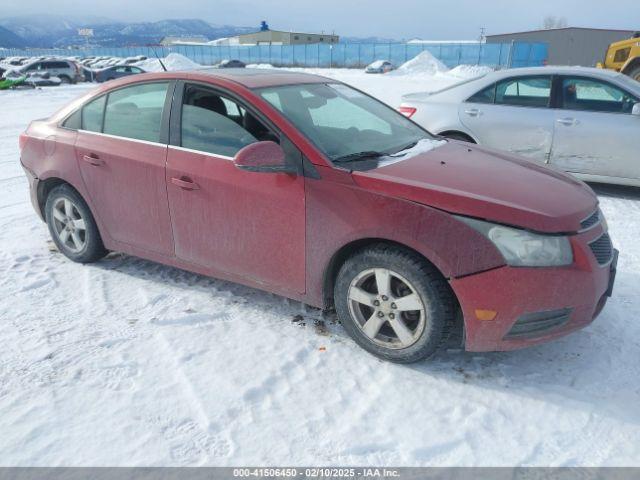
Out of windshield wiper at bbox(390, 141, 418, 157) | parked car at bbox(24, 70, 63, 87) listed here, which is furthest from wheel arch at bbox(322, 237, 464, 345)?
parked car at bbox(24, 70, 63, 87)

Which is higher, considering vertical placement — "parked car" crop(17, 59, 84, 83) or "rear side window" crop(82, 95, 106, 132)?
"rear side window" crop(82, 95, 106, 132)

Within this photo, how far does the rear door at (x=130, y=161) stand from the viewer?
12.1ft

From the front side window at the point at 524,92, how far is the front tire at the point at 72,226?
499cm

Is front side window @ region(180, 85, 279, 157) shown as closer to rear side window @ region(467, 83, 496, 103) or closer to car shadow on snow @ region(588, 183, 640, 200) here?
rear side window @ region(467, 83, 496, 103)

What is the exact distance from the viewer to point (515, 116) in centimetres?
635

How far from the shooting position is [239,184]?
10.7ft

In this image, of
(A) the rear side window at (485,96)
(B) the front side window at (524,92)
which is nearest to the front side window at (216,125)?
(A) the rear side window at (485,96)

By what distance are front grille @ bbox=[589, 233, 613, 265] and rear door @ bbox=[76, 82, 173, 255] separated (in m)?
2.73

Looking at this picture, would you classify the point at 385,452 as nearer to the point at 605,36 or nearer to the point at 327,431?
the point at 327,431

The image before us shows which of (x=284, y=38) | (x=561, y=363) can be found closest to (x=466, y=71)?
(x=561, y=363)

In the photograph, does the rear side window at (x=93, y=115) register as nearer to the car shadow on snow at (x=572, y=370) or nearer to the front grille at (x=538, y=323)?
the car shadow on snow at (x=572, y=370)

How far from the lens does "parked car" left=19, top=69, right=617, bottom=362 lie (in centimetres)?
270

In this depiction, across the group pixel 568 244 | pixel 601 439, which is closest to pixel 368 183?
pixel 568 244

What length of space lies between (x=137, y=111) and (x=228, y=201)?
3.94ft
